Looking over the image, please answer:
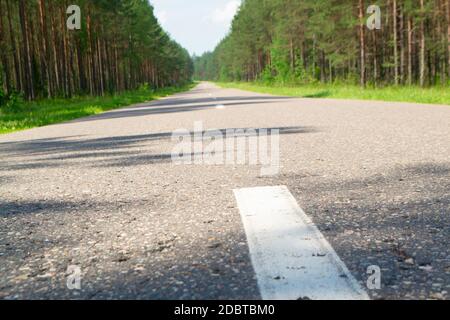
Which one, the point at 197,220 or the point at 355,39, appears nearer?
the point at 197,220

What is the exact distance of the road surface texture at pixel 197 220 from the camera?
2.14m

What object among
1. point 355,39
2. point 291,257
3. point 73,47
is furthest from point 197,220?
point 73,47

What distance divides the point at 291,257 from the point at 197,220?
997 millimetres

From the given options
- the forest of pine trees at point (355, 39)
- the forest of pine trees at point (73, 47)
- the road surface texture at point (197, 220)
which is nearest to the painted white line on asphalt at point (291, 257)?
the road surface texture at point (197, 220)

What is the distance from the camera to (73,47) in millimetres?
42750

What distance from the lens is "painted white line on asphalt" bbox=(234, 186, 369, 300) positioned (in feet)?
6.38

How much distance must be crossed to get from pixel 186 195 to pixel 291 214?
1.16 m

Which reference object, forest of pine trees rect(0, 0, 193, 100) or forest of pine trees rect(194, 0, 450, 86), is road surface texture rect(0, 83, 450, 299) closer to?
forest of pine trees rect(0, 0, 193, 100)

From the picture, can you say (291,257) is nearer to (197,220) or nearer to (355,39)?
(197,220)

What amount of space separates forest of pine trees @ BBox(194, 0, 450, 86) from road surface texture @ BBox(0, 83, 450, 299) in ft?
75.0

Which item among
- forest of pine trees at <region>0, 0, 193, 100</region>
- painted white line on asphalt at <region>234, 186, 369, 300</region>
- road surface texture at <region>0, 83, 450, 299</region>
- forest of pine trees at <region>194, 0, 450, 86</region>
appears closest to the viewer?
painted white line on asphalt at <region>234, 186, 369, 300</region>

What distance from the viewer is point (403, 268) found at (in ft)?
7.14

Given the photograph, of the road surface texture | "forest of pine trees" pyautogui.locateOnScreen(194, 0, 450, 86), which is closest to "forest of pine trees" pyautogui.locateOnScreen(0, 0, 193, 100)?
"forest of pine trees" pyautogui.locateOnScreen(194, 0, 450, 86)

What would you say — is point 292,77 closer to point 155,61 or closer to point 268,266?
point 155,61
